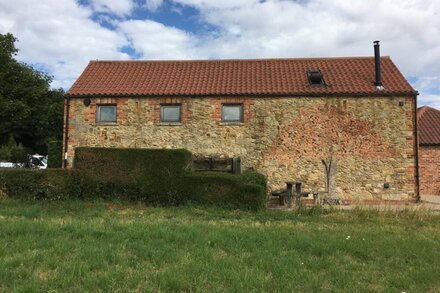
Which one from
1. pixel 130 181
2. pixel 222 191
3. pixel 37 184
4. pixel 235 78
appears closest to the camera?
pixel 222 191

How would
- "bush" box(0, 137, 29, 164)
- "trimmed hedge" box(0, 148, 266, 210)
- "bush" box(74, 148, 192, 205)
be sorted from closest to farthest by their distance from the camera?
1. "trimmed hedge" box(0, 148, 266, 210)
2. "bush" box(74, 148, 192, 205)
3. "bush" box(0, 137, 29, 164)

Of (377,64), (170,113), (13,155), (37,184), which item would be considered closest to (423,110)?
(377,64)

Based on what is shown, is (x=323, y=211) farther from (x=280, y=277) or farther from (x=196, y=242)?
(x=280, y=277)

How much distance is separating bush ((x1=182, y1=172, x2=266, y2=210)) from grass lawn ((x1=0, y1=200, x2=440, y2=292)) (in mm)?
1712

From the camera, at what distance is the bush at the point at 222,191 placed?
1229 centimetres

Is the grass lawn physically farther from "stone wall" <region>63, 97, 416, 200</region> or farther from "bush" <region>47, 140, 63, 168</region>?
"bush" <region>47, 140, 63, 168</region>

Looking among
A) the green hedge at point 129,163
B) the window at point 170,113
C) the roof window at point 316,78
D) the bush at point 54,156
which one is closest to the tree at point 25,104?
the bush at point 54,156

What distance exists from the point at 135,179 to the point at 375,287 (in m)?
9.14

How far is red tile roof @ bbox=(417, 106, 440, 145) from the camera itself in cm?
2093

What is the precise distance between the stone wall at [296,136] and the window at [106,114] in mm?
256

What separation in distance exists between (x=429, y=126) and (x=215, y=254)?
64.2 feet

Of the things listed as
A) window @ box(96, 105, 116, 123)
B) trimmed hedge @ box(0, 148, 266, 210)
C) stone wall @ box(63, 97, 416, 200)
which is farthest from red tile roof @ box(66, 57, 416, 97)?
trimmed hedge @ box(0, 148, 266, 210)

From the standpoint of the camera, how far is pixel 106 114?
1817 cm

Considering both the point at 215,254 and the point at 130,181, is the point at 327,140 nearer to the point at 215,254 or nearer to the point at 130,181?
the point at 130,181
